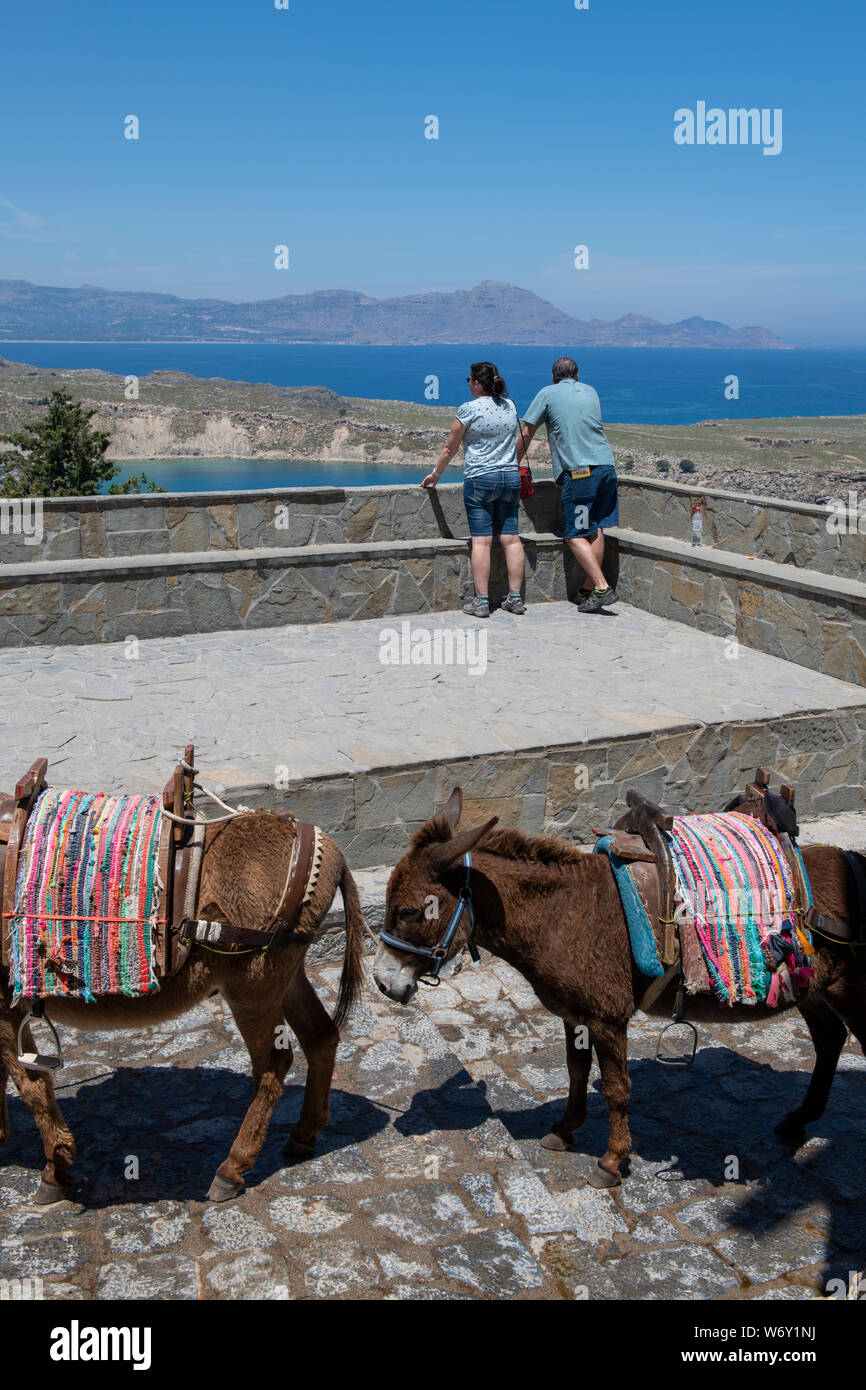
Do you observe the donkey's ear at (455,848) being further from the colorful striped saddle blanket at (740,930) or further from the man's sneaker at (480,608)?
the man's sneaker at (480,608)

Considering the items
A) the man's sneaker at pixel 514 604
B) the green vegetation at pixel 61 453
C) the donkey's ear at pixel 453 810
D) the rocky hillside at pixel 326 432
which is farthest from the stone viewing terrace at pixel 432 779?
the rocky hillside at pixel 326 432

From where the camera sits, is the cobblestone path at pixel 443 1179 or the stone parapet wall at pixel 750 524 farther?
the stone parapet wall at pixel 750 524

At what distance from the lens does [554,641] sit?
9453mm

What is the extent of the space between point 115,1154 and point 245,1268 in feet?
3.01

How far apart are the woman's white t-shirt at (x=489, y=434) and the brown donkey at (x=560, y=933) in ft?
20.3

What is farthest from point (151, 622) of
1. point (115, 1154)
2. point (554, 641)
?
point (115, 1154)

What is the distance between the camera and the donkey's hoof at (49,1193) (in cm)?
393

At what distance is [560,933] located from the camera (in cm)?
399

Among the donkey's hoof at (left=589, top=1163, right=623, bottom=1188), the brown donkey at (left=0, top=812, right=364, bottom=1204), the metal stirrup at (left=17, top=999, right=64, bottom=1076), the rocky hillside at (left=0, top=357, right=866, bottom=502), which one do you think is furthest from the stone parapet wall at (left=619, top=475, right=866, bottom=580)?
the rocky hillside at (left=0, top=357, right=866, bottom=502)

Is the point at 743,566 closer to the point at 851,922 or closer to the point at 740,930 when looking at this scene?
the point at 851,922

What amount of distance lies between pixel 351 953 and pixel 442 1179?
875 mm

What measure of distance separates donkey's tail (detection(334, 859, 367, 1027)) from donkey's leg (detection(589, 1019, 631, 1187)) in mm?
876

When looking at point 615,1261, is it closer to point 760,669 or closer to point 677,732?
point 677,732

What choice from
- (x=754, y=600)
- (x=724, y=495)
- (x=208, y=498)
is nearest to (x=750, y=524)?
(x=724, y=495)
